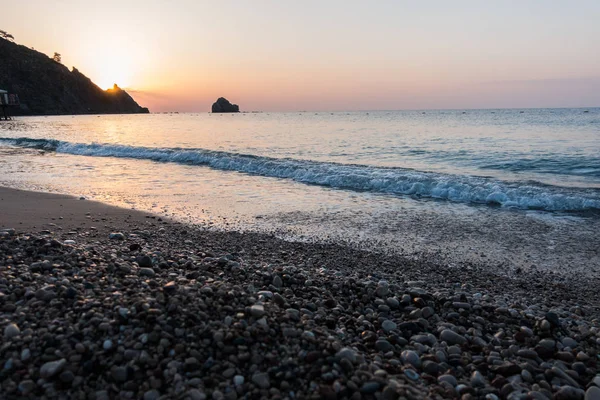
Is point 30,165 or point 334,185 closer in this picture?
point 334,185

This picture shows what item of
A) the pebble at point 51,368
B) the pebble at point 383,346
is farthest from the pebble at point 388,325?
the pebble at point 51,368

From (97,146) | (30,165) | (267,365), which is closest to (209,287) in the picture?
(267,365)

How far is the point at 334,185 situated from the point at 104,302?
10934 millimetres

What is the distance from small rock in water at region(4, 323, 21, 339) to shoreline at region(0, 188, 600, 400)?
0.01 metres

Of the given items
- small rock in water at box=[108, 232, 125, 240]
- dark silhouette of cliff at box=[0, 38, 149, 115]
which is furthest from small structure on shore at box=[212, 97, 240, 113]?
small rock in water at box=[108, 232, 125, 240]

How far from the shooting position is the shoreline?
2.69 m

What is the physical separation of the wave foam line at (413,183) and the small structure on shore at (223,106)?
162732 mm

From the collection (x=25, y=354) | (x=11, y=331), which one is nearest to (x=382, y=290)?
(x=25, y=354)

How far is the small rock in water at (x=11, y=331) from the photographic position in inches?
117

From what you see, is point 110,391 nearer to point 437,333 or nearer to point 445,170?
point 437,333

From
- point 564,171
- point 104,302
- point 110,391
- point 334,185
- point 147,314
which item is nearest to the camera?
point 110,391

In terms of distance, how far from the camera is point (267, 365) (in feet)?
9.32

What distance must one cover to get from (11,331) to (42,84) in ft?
451

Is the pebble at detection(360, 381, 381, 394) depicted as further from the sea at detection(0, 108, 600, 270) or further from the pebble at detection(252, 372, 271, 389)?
the sea at detection(0, 108, 600, 270)
